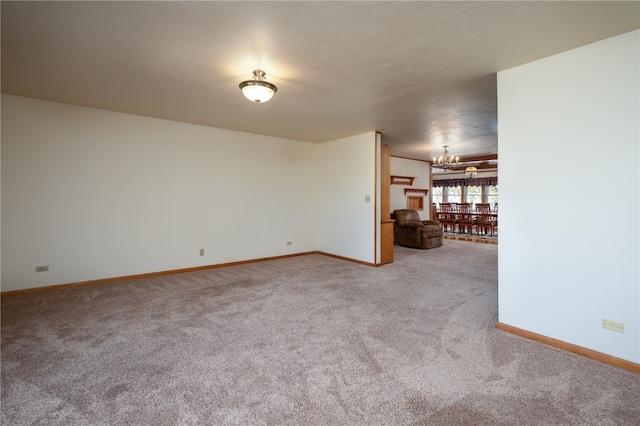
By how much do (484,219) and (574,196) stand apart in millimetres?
7939

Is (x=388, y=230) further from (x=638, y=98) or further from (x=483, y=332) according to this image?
(x=638, y=98)

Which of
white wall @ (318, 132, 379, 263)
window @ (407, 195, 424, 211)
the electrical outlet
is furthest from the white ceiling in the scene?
window @ (407, 195, 424, 211)

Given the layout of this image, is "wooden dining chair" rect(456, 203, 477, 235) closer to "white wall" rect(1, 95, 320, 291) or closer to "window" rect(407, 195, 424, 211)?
"window" rect(407, 195, 424, 211)

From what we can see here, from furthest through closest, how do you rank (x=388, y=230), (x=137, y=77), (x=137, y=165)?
(x=388, y=230), (x=137, y=165), (x=137, y=77)

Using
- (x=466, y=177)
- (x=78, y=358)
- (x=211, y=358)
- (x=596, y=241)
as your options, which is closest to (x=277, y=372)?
(x=211, y=358)

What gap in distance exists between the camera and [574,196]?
2.40 metres

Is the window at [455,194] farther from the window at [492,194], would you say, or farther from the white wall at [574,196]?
the white wall at [574,196]

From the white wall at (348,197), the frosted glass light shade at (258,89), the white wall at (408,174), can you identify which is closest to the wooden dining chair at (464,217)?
the white wall at (408,174)

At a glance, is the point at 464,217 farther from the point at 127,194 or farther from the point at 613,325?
the point at 127,194

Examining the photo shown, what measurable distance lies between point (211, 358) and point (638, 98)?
12.5ft

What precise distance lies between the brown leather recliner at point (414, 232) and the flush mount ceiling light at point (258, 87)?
5.65 meters

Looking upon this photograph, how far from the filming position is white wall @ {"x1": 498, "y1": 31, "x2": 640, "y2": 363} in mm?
2172

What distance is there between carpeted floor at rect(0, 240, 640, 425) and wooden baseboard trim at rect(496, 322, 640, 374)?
8cm

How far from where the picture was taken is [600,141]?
2.28 m
